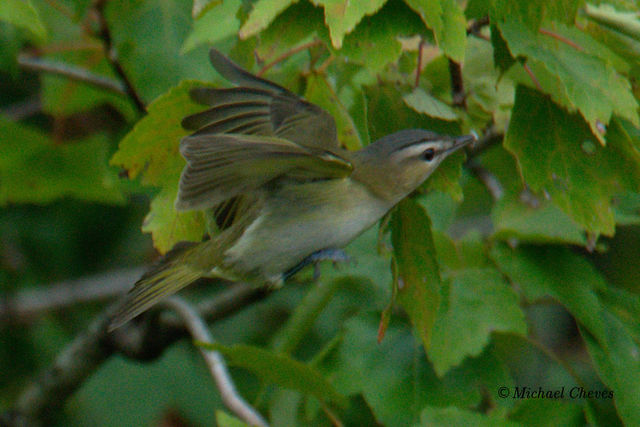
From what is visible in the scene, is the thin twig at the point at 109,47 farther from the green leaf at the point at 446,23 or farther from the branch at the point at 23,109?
the branch at the point at 23,109

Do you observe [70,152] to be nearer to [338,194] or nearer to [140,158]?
[140,158]

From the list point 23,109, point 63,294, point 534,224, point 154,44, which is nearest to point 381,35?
point 534,224

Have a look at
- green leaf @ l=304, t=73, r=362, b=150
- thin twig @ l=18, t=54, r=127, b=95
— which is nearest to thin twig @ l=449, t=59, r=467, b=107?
green leaf @ l=304, t=73, r=362, b=150

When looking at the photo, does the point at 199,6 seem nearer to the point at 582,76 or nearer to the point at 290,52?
the point at 290,52

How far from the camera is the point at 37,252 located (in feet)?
12.1

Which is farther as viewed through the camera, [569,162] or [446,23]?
[569,162]

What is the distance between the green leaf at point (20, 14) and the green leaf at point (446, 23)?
2.18 ft

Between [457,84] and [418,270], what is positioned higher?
[457,84]

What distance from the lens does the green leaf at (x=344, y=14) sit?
116 cm

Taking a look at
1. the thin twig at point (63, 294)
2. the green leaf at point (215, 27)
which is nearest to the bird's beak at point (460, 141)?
the green leaf at point (215, 27)

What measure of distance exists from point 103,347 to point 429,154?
140cm

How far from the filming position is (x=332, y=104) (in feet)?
5.61

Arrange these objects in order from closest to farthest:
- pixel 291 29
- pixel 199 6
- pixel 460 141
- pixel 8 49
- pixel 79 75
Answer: pixel 291 29 → pixel 199 6 → pixel 460 141 → pixel 8 49 → pixel 79 75

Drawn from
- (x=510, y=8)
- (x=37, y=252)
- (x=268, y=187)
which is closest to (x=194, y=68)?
(x=268, y=187)
